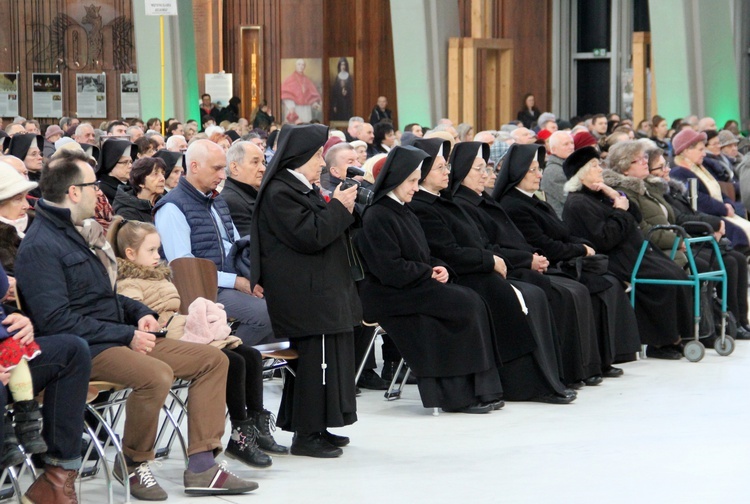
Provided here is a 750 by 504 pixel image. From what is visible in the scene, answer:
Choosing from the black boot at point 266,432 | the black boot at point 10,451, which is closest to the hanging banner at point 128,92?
the black boot at point 266,432

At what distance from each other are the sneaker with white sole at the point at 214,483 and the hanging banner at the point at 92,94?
74.8ft

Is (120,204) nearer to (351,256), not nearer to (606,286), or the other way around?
(351,256)

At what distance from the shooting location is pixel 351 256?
20.1ft

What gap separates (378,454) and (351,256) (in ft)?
3.24

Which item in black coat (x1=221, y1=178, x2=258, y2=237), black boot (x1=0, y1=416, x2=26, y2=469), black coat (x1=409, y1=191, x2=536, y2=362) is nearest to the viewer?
black boot (x1=0, y1=416, x2=26, y2=469)

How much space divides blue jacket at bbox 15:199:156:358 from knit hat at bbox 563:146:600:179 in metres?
4.29

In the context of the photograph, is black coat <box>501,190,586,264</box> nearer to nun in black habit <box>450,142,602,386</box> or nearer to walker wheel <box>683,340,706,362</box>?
nun in black habit <box>450,142,602,386</box>

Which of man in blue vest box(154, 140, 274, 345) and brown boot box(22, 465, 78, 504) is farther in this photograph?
man in blue vest box(154, 140, 274, 345)

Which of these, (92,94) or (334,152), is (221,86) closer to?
(92,94)

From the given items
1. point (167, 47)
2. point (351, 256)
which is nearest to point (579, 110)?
point (167, 47)

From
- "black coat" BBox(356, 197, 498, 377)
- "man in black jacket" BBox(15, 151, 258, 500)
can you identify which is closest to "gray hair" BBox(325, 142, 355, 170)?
"black coat" BBox(356, 197, 498, 377)

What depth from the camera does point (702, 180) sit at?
10445 millimetres

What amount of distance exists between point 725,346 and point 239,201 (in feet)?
12.6

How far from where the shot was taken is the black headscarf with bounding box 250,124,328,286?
599 cm
